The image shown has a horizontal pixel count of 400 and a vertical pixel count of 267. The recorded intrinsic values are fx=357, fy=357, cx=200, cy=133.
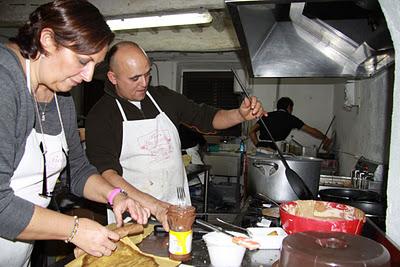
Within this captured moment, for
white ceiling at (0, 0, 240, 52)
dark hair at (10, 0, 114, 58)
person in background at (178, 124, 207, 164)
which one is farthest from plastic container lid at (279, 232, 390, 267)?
person in background at (178, 124, 207, 164)

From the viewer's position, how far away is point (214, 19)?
315cm

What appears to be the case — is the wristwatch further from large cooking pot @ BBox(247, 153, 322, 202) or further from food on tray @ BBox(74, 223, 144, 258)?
large cooking pot @ BBox(247, 153, 322, 202)

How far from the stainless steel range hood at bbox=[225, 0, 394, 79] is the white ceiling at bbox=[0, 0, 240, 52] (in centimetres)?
74

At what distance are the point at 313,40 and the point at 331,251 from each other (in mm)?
1571

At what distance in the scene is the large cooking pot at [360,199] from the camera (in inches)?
52.8

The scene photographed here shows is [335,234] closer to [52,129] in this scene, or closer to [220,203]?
[52,129]

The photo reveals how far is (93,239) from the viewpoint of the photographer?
97 centimetres

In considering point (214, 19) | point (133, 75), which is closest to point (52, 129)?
point (133, 75)

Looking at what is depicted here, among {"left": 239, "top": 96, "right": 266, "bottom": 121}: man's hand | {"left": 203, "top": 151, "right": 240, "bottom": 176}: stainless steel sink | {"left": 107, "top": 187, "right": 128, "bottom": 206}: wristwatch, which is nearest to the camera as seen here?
{"left": 107, "top": 187, "right": 128, "bottom": 206}: wristwatch

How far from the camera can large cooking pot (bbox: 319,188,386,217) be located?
134cm

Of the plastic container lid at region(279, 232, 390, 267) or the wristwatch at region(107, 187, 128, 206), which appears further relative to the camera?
the wristwatch at region(107, 187, 128, 206)

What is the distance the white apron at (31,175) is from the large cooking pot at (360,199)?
1075 mm

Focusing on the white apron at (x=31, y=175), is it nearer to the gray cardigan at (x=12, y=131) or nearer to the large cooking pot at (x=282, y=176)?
the gray cardigan at (x=12, y=131)

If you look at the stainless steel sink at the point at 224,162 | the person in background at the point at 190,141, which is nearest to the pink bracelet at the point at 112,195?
the person in background at the point at 190,141
